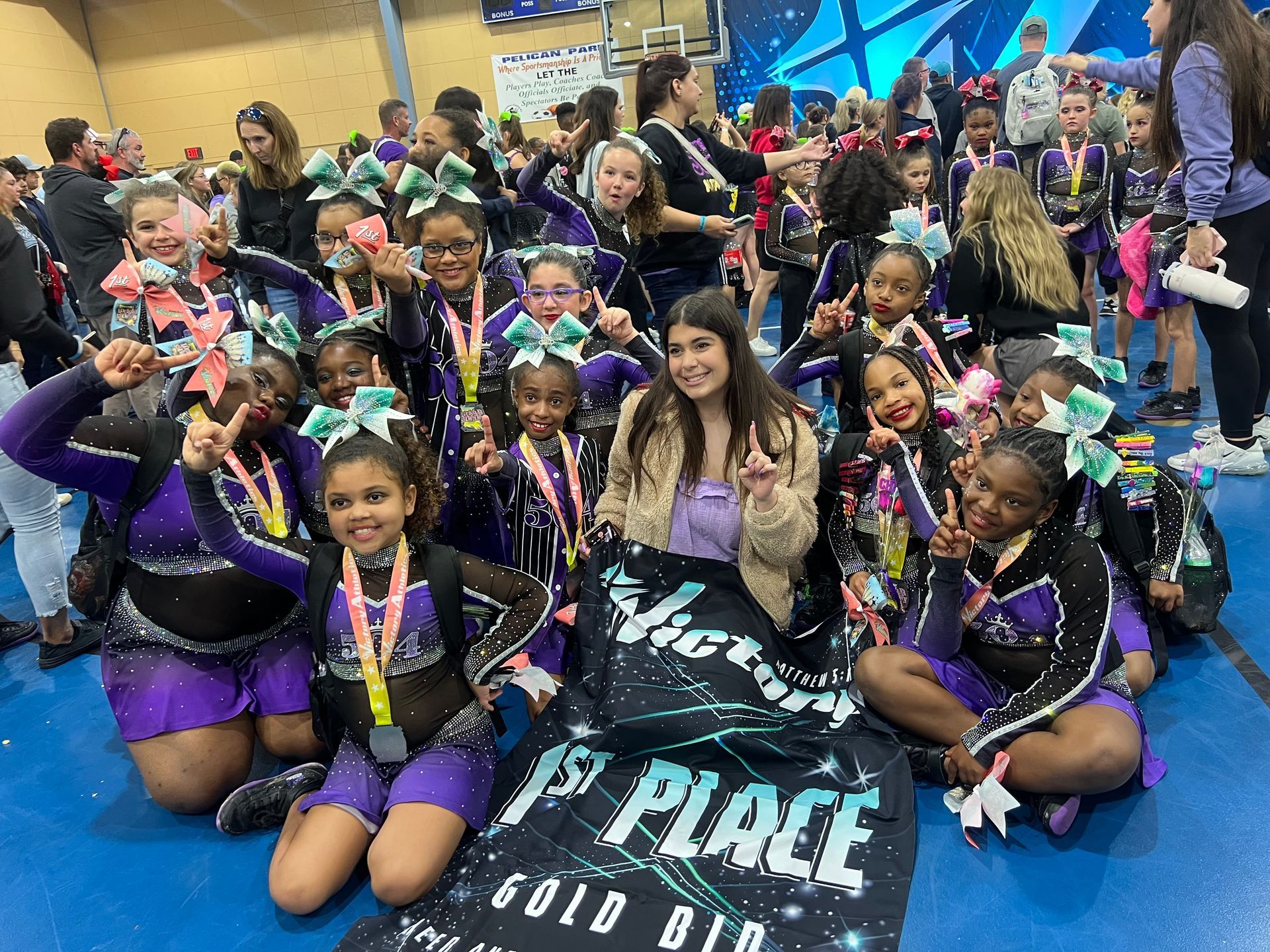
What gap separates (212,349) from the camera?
7.39 ft

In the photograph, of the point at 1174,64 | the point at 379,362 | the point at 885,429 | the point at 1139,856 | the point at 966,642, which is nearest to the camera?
the point at 1139,856

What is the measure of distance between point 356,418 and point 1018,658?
1947 mm

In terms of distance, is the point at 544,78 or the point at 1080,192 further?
the point at 544,78

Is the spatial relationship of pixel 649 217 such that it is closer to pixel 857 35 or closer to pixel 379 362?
pixel 379 362

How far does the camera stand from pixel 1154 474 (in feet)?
9.00

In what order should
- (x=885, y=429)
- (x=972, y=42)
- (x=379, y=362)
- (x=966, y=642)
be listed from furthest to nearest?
(x=972, y=42), (x=379, y=362), (x=885, y=429), (x=966, y=642)

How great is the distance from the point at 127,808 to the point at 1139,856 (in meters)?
2.81

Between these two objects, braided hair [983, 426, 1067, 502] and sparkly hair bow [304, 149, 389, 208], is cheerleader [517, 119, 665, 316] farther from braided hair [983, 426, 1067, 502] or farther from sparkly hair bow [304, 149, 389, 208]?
braided hair [983, 426, 1067, 502]

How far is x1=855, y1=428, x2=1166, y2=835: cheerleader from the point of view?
2.16 metres

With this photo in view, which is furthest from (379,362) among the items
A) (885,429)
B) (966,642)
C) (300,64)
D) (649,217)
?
(300,64)

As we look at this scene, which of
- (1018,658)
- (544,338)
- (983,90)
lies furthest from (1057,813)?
(983,90)

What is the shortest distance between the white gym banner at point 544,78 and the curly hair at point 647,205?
945 centimetres

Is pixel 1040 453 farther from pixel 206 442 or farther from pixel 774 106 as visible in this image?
pixel 774 106

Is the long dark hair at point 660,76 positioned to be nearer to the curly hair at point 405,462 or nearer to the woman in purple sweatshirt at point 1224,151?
the woman in purple sweatshirt at point 1224,151
